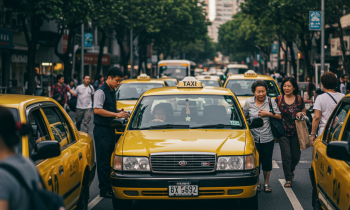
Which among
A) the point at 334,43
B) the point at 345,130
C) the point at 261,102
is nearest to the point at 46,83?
the point at 334,43

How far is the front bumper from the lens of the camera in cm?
524

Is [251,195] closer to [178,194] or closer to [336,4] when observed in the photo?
[178,194]

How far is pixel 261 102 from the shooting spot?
24.4 ft

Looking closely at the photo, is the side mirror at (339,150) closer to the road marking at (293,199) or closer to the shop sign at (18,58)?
the road marking at (293,199)

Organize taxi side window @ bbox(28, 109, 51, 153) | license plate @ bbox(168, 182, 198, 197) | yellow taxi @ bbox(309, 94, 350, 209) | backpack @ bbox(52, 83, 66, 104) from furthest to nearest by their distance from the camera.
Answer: backpack @ bbox(52, 83, 66, 104) < license plate @ bbox(168, 182, 198, 197) < taxi side window @ bbox(28, 109, 51, 153) < yellow taxi @ bbox(309, 94, 350, 209)

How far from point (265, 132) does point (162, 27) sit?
37368 mm

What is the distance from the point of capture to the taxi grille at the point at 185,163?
5.33 meters

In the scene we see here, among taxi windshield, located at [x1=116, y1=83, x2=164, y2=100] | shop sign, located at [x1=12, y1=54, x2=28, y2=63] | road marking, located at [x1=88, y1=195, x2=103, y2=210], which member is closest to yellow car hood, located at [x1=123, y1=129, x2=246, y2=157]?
road marking, located at [x1=88, y1=195, x2=103, y2=210]

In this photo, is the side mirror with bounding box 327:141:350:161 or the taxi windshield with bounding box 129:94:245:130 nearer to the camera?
the side mirror with bounding box 327:141:350:161

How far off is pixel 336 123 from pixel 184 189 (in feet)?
5.45

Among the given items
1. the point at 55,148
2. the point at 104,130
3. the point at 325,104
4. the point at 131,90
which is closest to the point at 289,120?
the point at 325,104

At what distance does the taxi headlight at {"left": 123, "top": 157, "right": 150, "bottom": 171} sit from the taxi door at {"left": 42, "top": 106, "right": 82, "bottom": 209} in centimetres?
49

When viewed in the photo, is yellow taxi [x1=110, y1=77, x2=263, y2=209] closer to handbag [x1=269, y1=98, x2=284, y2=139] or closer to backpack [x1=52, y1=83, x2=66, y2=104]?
handbag [x1=269, y1=98, x2=284, y2=139]

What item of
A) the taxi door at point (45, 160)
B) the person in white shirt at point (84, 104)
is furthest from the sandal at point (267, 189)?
the person in white shirt at point (84, 104)
